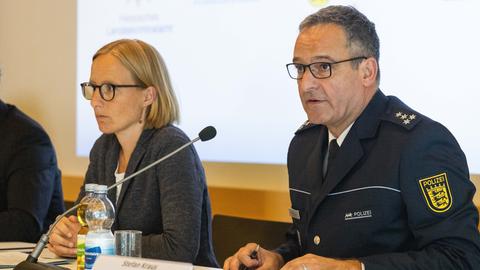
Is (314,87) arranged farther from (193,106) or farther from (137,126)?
(193,106)

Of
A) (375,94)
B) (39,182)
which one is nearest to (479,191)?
(375,94)

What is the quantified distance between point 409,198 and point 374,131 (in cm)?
24

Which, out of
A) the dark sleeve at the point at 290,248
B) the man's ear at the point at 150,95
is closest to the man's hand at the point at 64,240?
the man's ear at the point at 150,95

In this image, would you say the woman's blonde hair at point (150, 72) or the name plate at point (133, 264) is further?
the woman's blonde hair at point (150, 72)

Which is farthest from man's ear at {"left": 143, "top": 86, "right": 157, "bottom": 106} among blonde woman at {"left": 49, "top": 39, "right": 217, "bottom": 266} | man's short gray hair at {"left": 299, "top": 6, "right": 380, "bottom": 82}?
man's short gray hair at {"left": 299, "top": 6, "right": 380, "bottom": 82}

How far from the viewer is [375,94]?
7.16ft

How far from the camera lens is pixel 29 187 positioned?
3.12 meters

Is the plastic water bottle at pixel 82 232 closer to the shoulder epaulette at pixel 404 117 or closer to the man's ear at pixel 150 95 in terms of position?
the man's ear at pixel 150 95

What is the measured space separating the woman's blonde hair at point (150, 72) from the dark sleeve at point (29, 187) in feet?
2.23

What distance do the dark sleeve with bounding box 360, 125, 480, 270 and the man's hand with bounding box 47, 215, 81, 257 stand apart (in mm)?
985

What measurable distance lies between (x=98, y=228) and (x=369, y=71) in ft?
2.84

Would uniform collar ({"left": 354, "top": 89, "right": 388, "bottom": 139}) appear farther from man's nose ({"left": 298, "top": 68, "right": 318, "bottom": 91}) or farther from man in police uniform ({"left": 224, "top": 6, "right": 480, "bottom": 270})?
man's nose ({"left": 298, "top": 68, "right": 318, "bottom": 91})

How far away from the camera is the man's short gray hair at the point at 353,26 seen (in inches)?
83.2

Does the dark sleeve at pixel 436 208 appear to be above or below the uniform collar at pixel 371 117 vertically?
→ below
